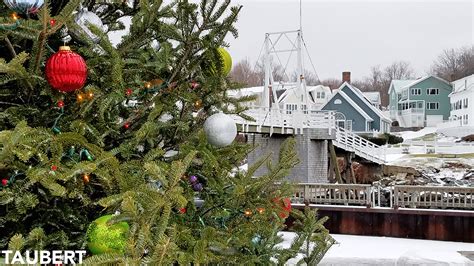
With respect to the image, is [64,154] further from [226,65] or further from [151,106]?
[226,65]

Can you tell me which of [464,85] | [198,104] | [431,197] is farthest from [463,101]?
[198,104]

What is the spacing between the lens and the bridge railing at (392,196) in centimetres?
1074

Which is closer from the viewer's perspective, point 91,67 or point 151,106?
point 91,67

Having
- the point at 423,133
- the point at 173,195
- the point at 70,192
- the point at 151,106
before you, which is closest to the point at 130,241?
the point at 173,195

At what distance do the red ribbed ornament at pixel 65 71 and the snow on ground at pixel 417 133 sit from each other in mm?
40820

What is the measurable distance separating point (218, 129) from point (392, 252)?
7.94 m

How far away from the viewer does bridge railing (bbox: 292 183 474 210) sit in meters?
10.7

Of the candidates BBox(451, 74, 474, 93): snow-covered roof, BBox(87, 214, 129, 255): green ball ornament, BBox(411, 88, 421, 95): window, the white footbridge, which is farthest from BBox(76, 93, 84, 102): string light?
BBox(411, 88, 421, 95): window

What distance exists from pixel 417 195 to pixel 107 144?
10072 millimetres

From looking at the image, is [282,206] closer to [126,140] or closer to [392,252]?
[126,140]

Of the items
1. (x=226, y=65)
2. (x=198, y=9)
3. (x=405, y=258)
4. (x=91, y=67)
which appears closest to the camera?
(x=91, y=67)

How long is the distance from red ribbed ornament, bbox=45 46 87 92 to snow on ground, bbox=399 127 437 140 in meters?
40.8

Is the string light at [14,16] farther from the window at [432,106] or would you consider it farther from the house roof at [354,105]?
the window at [432,106]

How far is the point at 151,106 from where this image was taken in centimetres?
237
